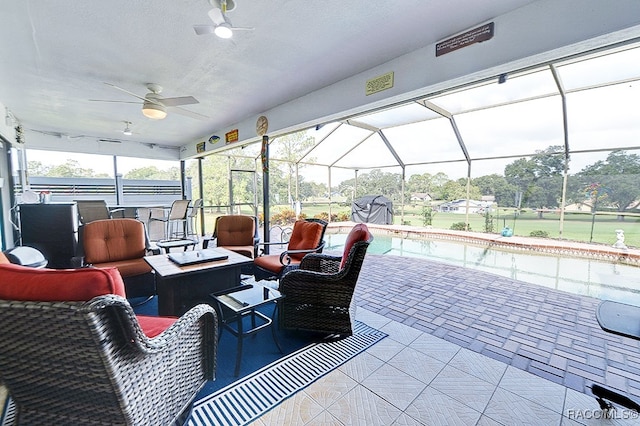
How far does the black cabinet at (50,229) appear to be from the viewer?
11.0 feet

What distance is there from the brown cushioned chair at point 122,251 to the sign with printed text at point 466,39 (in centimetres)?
375

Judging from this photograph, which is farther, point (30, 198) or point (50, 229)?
point (30, 198)

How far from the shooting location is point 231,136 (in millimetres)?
6086

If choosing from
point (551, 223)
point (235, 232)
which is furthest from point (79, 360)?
point (551, 223)

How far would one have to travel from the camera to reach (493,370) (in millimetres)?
1964

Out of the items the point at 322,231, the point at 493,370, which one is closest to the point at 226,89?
the point at 322,231

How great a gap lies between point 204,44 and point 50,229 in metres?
3.01

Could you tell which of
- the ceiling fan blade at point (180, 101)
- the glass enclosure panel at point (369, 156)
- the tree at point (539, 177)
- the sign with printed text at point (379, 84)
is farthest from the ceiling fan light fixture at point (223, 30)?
the tree at point (539, 177)

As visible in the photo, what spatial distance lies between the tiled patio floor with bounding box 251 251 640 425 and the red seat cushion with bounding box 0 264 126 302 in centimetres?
117

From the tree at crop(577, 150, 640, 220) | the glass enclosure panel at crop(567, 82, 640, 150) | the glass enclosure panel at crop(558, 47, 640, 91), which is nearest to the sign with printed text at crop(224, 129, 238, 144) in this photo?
the glass enclosure panel at crop(558, 47, 640, 91)

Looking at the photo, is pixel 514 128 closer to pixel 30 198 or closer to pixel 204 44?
pixel 204 44

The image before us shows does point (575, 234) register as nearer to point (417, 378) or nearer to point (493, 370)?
point (493, 370)

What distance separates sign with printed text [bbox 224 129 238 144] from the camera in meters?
5.95

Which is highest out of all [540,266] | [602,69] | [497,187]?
[602,69]
